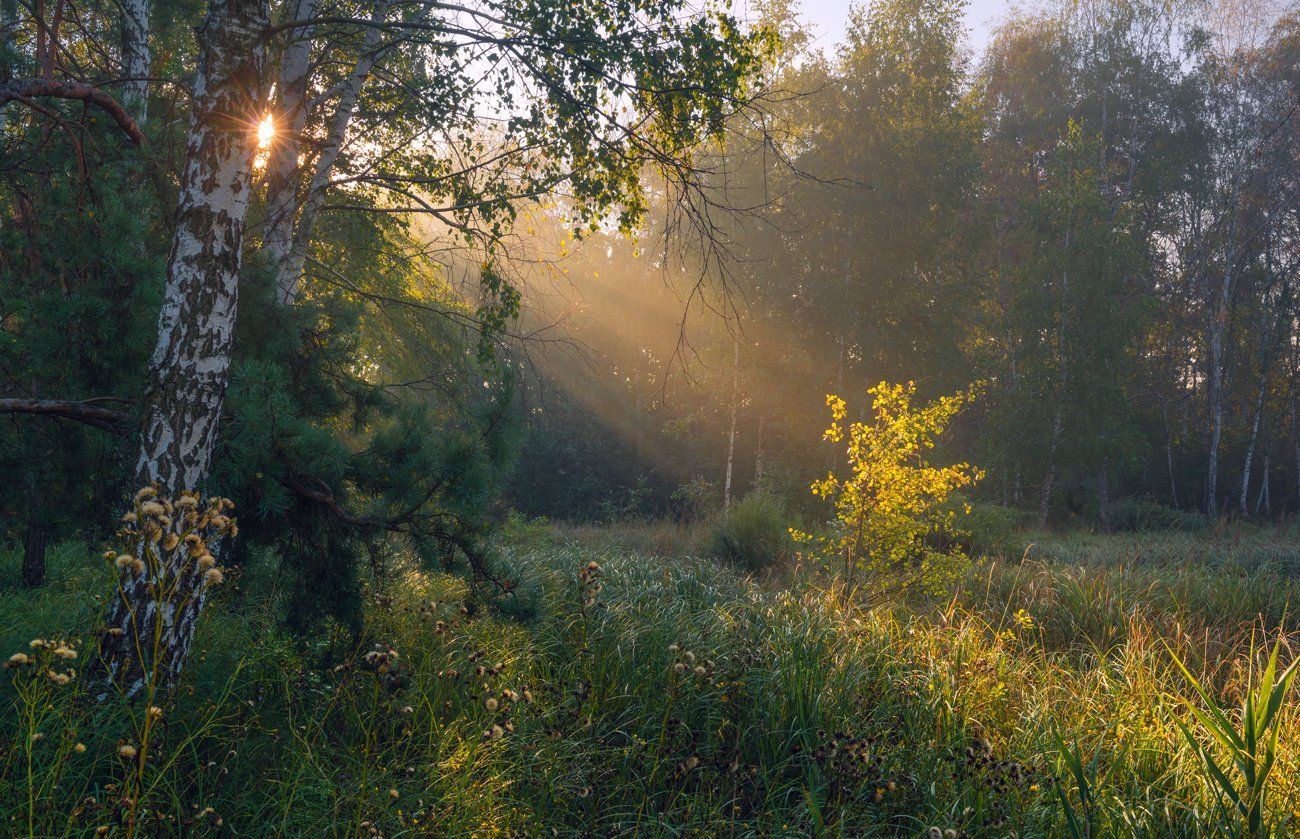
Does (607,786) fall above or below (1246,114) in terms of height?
below

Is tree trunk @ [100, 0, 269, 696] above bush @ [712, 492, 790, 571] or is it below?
above

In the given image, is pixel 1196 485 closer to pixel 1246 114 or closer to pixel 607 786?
pixel 1246 114

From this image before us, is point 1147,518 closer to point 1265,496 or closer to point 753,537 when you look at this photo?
point 1265,496

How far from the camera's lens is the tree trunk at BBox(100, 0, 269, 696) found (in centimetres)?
317

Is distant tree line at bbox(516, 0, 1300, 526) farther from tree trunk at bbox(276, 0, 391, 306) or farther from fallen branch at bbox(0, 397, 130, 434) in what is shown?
fallen branch at bbox(0, 397, 130, 434)

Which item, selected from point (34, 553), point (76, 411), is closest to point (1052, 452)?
point (34, 553)

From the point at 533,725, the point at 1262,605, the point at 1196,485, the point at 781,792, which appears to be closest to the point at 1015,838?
the point at 781,792

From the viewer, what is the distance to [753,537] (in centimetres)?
1184

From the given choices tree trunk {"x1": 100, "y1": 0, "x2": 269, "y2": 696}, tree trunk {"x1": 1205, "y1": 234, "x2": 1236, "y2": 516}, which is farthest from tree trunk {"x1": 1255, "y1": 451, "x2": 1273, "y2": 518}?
tree trunk {"x1": 100, "y1": 0, "x2": 269, "y2": 696}

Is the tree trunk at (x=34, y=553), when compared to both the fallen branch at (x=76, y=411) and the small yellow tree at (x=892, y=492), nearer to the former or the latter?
the fallen branch at (x=76, y=411)

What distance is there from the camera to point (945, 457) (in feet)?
69.2

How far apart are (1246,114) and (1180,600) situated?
21.5m

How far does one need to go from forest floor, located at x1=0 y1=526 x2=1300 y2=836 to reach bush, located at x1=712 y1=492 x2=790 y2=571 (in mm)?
5386

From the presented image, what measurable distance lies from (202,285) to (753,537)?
30.8ft
